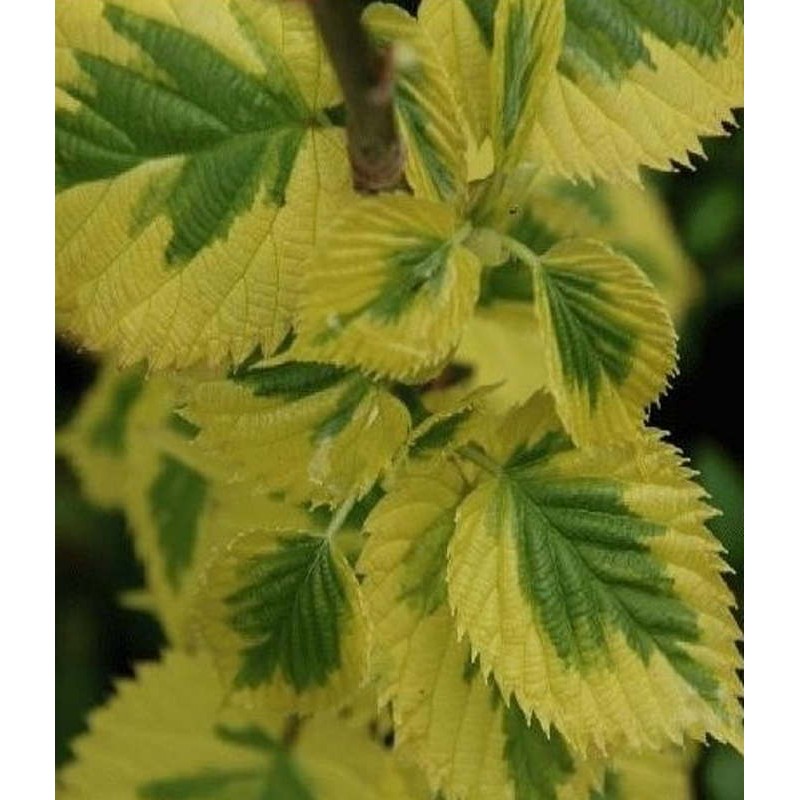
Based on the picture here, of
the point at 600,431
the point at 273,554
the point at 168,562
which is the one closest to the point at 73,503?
the point at 168,562

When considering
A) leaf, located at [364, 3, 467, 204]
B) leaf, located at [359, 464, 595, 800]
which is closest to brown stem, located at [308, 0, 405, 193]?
leaf, located at [364, 3, 467, 204]

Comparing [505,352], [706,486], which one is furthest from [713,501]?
[505,352]

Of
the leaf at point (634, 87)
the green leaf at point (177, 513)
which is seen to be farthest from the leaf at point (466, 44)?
the green leaf at point (177, 513)

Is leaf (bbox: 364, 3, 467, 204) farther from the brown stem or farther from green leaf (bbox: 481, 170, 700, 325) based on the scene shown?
green leaf (bbox: 481, 170, 700, 325)

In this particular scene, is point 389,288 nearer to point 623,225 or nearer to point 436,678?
point 436,678

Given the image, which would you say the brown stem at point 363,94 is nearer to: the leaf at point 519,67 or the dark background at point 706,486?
the leaf at point 519,67

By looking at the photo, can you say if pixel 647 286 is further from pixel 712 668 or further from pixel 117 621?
pixel 117 621

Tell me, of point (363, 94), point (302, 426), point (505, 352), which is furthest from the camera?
point (505, 352)
